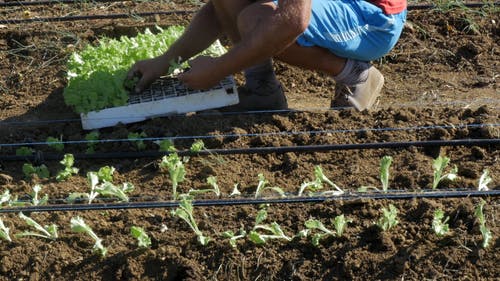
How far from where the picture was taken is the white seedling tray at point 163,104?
4.53 meters

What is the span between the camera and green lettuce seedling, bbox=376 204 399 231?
3.48m

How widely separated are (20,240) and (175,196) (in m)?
0.65

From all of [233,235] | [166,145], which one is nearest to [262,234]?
[233,235]

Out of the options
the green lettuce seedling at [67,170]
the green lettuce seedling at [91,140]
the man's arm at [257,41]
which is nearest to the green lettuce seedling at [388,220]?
the man's arm at [257,41]

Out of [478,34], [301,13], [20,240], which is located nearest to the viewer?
[20,240]

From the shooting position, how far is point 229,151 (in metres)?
4.25

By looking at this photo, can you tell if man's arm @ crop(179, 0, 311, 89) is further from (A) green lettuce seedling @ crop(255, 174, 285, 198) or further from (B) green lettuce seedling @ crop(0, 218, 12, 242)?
(B) green lettuce seedling @ crop(0, 218, 12, 242)

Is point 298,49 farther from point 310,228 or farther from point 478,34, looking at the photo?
point 478,34

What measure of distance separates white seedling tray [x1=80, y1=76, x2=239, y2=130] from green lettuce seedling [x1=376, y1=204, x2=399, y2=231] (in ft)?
4.33

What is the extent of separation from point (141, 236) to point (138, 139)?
2.94 ft

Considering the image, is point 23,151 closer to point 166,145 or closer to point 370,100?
point 166,145

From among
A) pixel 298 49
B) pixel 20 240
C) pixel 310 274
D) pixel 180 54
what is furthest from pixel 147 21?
pixel 310 274

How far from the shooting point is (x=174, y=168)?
3828mm

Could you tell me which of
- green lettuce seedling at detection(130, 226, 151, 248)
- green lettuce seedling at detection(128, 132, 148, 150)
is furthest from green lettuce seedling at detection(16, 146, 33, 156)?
green lettuce seedling at detection(130, 226, 151, 248)
